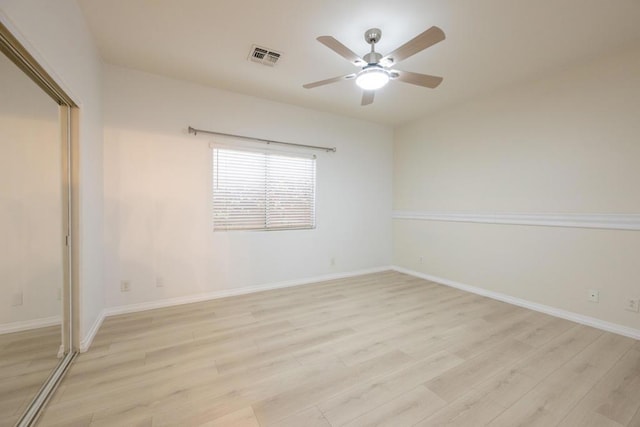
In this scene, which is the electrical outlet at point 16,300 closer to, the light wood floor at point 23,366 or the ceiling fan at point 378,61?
the light wood floor at point 23,366

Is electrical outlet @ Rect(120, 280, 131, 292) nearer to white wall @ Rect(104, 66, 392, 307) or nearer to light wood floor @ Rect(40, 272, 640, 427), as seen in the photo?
white wall @ Rect(104, 66, 392, 307)

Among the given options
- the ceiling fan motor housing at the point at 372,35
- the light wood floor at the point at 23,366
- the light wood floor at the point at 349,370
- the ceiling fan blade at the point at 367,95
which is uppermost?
the ceiling fan motor housing at the point at 372,35

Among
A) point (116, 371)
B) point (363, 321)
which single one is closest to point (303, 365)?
point (363, 321)

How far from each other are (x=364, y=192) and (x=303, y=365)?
313 cm

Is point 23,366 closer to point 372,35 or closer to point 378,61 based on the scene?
point 378,61

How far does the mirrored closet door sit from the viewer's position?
1.41 m

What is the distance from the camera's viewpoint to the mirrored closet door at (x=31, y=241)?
1407 mm

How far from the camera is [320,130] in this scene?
405 cm

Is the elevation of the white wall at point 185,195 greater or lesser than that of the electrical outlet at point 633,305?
greater

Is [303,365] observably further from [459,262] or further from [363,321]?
[459,262]

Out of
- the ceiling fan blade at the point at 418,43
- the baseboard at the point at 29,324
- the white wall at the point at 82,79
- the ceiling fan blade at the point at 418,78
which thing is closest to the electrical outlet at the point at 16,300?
the baseboard at the point at 29,324

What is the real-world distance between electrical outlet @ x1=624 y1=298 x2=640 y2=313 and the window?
3443 millimetres

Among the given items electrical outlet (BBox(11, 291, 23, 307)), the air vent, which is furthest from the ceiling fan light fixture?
electrical outlet (BBox(11, 291, 23, 307))

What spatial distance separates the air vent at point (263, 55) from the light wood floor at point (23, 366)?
2740mm
